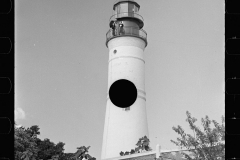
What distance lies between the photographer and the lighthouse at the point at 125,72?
90.8ft

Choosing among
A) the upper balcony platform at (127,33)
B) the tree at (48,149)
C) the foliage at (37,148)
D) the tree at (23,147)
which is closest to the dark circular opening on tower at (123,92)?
the tree at (23,147)

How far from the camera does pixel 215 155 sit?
38.1 ft

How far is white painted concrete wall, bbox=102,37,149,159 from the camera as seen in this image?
27.6 m

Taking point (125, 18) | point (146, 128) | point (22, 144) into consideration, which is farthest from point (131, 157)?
point (125, 18)

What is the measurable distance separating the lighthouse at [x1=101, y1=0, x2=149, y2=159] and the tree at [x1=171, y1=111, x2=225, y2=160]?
1320cm

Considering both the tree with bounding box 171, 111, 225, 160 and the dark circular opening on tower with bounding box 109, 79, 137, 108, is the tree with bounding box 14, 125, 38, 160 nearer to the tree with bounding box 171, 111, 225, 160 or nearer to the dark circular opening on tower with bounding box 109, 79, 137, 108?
the tree with bounding box 171, 111, 225, 160

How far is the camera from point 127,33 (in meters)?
30.9

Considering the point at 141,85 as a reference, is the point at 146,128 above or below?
below

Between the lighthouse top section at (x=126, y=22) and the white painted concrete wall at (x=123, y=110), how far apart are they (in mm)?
406

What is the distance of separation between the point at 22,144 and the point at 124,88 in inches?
620

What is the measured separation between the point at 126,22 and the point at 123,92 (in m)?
26.3

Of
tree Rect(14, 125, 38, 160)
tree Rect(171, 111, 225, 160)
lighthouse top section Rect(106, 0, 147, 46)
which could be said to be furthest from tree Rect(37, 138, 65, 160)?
tree Rect(171, 111, 225, 160)
